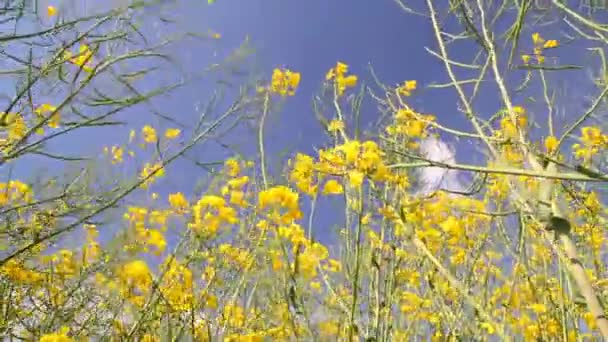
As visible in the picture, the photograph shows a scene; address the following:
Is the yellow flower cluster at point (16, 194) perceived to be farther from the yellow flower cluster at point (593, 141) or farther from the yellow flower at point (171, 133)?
the yellow flower cluster at point (593, 141)

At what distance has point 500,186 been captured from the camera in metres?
3.25

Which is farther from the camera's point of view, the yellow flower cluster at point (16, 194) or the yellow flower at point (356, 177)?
the yellow flower cluster at point (16, 194)

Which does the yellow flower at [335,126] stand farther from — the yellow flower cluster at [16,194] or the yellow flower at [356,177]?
the yellow flower cluster at [16,194]

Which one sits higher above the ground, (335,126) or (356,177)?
(335,126)

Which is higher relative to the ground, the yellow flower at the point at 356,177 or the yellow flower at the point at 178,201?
the yellow flower at the point at 178,201

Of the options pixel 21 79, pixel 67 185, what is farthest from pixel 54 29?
pixel 67 185

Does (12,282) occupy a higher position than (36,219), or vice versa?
(36,219)

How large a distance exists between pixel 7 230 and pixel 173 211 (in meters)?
1.28

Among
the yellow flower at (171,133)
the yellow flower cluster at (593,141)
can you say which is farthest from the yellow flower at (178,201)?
the yellow flower cluster at (593,141)

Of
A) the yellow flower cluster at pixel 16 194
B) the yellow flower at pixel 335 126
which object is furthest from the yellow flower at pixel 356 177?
the yellow flower cluster at pixel 16 194

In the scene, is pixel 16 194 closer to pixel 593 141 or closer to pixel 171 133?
pixel 171 133

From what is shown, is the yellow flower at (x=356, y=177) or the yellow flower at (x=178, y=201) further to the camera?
the yellow flower at (x=178, y=201)

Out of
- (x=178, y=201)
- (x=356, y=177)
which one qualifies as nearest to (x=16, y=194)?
(x=178, y=201)

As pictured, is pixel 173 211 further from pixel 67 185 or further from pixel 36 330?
pixel 36 330
